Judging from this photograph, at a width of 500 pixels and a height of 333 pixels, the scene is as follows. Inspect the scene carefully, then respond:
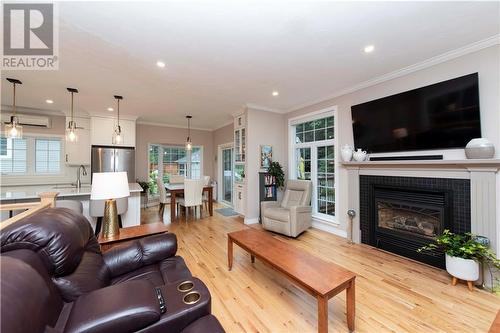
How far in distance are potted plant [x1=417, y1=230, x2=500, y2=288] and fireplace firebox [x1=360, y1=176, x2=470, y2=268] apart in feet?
0.76

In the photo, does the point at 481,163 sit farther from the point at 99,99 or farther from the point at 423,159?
the point at 99,99

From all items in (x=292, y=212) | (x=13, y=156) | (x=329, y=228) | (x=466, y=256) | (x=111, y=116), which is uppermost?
(x=111, y=116)

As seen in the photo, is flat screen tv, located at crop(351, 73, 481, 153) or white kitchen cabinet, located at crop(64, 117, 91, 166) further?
white kitchen cabinet, located at crop(64, 117, 91, 166)

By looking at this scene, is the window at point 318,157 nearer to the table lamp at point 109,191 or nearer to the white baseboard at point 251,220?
the white baseboard at point 251,220

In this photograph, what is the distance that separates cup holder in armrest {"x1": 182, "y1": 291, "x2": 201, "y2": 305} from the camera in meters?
1.13

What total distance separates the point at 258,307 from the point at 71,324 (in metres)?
1.44

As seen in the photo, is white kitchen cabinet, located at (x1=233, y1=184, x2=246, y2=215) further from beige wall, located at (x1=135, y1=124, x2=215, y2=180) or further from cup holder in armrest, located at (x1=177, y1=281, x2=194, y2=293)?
cup holder in armrest, located at (x1=177, y1=281, x2=194, y2=293)

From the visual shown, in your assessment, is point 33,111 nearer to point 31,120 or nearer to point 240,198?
point 31,120

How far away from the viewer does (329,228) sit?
155 inches

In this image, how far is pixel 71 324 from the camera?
0.94 meters


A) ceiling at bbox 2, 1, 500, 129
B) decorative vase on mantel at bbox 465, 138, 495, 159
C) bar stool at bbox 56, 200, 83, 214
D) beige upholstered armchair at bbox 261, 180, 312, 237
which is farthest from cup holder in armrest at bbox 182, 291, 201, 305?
decorative vase on mantel at bbox 465, 138, 495, 159

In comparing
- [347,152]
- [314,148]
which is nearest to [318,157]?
[314,148]

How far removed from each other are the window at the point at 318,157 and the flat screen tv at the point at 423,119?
72 cm

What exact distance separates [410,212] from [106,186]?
3.81 meters
